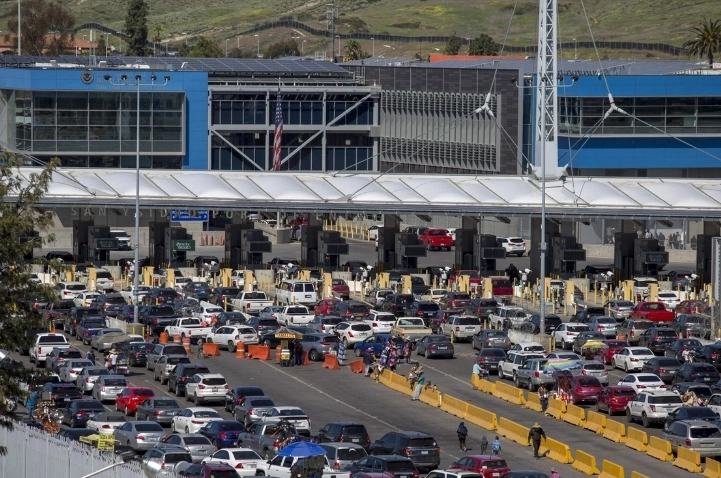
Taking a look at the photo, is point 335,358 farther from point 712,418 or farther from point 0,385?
point 0,385

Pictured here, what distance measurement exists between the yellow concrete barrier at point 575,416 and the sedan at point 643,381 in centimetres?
284

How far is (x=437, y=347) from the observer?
63.0m

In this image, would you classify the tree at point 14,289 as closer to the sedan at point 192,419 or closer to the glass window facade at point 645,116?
the sedan at point 192,419

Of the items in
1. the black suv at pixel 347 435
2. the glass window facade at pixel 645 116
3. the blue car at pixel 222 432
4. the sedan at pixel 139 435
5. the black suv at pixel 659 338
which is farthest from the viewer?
the glass window facade at pixel 645 116

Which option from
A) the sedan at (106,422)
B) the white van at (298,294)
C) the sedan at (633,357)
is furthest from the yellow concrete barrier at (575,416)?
the white van at (298,294)

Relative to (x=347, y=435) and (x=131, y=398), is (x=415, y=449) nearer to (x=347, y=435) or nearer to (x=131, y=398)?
(x=347, y=435)

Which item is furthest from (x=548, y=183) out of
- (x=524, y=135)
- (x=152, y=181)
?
(x=524, y=135)

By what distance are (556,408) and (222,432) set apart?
1204 cm

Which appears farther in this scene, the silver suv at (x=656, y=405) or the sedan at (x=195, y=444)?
the silver suv at (x=656, y=405)

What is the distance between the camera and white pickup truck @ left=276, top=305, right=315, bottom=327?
69188mm

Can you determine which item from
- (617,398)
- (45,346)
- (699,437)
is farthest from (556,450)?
(45,346)

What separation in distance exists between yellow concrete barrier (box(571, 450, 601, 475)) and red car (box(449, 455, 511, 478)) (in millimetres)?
3575

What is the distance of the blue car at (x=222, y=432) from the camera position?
44.3 metres

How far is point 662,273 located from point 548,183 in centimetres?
821
